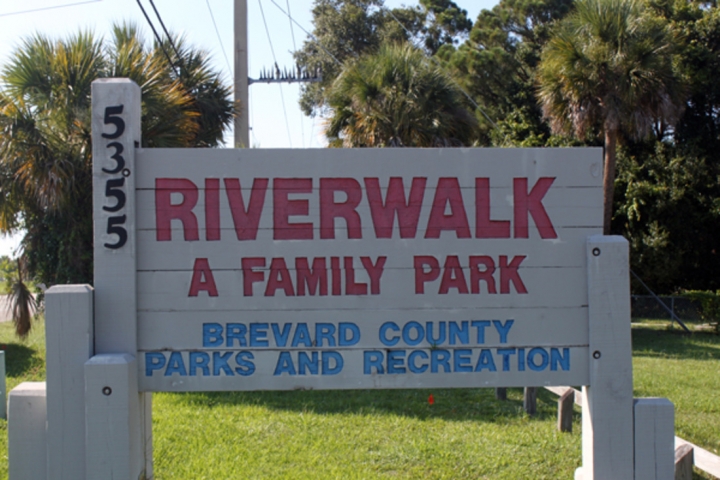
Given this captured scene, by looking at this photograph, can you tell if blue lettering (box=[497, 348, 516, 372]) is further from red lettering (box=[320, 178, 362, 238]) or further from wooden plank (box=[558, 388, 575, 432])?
wooden plank (box=[558, 388, 575, 432])

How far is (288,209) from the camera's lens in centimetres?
329

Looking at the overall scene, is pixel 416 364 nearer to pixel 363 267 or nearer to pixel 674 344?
pixel 363 267

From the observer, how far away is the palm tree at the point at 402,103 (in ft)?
45.4

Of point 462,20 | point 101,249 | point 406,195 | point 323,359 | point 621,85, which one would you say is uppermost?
point 462,20

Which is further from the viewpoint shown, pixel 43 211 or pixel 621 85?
pixel 621 85

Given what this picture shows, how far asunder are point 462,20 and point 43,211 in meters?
26.3

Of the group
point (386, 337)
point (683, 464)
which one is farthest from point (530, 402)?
point (386, 337)

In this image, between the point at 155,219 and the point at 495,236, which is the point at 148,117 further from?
the point at 495,236

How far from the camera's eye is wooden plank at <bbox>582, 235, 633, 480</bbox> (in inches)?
128

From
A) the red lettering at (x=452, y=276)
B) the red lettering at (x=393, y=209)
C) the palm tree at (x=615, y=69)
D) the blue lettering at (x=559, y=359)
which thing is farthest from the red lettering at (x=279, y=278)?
the palm tree at (x=615, y=69)

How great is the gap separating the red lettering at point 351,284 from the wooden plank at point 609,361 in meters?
1.06

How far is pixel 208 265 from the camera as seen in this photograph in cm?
327

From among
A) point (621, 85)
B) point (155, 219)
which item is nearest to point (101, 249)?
point (155, 219)

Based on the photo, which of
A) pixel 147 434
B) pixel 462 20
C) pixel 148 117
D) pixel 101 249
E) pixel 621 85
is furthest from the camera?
pixel 462 20
